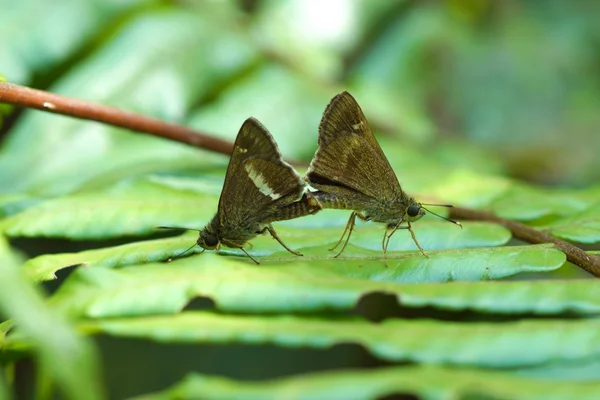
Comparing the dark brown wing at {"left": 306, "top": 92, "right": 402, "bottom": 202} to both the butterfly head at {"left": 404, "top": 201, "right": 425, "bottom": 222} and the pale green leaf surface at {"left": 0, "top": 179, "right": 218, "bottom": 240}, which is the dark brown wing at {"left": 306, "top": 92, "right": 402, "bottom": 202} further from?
the pale green leaf surface at {"left": 0, "top": 179, "right": 218, "bottom": 240}

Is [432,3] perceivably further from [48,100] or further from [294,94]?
[48,100]

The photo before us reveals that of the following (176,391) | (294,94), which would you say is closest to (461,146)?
(294,94)

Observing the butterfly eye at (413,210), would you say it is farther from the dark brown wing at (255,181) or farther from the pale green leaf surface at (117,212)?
the pale green leaf surface at (117,212)

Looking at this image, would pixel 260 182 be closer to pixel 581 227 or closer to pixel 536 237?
pixel 536 237

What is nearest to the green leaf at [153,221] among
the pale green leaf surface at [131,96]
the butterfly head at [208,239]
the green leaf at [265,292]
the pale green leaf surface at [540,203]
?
the butterfly head at [208,239]

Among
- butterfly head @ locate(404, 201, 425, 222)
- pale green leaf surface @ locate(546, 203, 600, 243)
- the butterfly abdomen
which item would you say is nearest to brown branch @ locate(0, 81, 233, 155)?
the butterfly abdomen

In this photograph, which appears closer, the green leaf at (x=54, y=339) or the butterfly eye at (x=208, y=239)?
the green leaf at (x=54, y=339)
